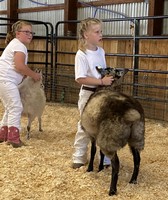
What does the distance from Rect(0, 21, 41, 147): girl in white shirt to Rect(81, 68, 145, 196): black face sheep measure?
1.54 meters

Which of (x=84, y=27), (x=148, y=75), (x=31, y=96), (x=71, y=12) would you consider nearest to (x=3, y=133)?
(x=31, y=96)

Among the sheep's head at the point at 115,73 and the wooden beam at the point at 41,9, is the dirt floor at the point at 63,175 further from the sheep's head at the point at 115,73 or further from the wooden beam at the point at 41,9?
the wooden beam at the point at 41,9

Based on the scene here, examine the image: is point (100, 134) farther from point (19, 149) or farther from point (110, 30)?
point (110, 30)

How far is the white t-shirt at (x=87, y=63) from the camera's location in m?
4.00

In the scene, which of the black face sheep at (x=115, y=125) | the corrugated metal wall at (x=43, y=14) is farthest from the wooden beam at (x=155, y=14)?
the black face sheep at (x=115, y=125)

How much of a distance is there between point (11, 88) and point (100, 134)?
6.32 ft

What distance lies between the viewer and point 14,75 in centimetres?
504

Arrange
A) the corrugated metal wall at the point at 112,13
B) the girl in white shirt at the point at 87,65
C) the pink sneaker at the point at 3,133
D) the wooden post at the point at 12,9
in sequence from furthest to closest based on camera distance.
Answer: the wooden post at the point at 12,9 < the corrugated metal wall at the point at 112,13 < the pink sneaker at the point at 3,133 < the girl in white shirt at the point at 87,65

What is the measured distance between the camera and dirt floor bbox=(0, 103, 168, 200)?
3393 mm

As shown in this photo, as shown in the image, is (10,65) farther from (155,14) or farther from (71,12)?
(71,12)

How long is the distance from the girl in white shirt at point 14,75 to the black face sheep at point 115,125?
60.6 inches

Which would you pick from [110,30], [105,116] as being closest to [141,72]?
[110,30]

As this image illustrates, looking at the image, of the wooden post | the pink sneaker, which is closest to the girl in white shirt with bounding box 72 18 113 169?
the pink sneaker

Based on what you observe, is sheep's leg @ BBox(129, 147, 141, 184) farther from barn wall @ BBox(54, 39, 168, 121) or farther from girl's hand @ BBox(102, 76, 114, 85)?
barn wall @ BBox(54, 39, 168, 121)
